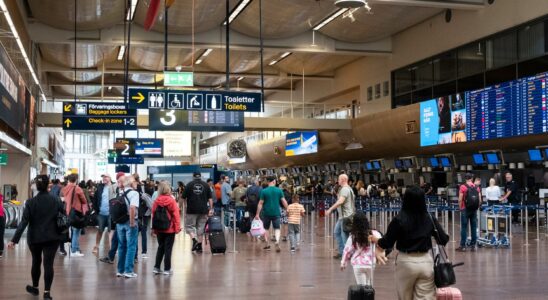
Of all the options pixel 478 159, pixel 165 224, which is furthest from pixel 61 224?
pixel 478 159

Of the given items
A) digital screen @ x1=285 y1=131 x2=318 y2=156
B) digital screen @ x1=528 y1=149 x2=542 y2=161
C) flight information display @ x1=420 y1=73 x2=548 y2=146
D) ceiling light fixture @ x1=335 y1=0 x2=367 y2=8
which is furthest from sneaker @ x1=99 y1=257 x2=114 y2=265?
digital screen @ x1=285 y1=131 x2=318 y2=156

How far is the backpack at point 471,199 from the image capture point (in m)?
14.9

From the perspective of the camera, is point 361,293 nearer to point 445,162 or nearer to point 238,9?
point 238,9

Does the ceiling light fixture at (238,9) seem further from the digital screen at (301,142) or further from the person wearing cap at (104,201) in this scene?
the person wearing cap at (104,201)

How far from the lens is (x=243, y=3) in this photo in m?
26.4

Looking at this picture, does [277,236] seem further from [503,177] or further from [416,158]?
[416,158]

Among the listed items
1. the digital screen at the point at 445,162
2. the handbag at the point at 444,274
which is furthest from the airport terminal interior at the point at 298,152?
the digital screen at the point at 445,162

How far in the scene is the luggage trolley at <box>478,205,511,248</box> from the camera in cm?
1589

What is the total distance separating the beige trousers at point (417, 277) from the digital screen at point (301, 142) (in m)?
29.9

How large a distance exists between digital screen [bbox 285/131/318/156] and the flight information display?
997 cm

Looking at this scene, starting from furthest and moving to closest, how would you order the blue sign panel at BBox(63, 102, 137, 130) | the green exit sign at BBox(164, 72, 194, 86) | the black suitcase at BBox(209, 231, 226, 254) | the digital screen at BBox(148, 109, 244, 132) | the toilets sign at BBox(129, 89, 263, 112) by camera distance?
the digital screen at BBox(148, 109, 244, 132), the blue sign panel at BBox(63, 102, 137, 130), the green exit sign at BBox(164, 72, 194, 86), the toilets sign at BBox(129, 89, 263, 112), the black suitcase at BBox(209, 231, 226, 254)

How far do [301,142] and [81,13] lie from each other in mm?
15440

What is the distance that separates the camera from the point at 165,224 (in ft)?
36.4

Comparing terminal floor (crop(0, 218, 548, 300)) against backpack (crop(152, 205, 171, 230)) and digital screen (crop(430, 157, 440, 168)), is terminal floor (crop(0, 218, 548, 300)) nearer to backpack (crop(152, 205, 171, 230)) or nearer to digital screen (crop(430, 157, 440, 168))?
backpack (crop(152, 205, 171, 230))
